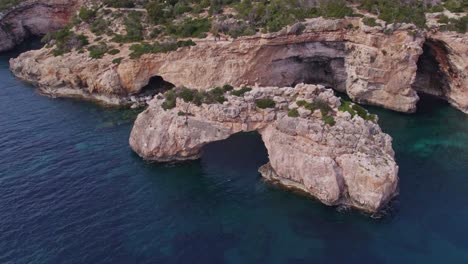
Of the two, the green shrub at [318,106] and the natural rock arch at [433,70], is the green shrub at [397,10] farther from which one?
the green shrub at [318,106]

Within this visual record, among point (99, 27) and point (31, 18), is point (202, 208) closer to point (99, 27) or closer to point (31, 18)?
point (99, 27)

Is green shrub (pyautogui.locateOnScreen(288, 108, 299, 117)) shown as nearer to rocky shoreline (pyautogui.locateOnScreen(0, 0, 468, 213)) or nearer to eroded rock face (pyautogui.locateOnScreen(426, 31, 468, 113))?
rocky shoreline (pyautogui.locateOnScreen(0, 0, 468, 213))

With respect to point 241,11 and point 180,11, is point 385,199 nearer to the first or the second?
point 241,11

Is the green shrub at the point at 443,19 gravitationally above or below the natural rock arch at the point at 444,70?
above

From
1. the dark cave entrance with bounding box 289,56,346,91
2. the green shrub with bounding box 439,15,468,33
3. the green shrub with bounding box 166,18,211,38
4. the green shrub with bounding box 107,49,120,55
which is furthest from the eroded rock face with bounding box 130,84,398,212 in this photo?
→ the green shrub with bounding box 439,15,468,33

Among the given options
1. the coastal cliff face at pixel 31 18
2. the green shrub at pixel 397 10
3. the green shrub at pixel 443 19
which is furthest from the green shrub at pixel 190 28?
the coastal cliff face at pixel 31 18

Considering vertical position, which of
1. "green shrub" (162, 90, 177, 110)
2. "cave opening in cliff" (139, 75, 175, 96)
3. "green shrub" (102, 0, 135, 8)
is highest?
"green shrub" (102, 0, 135, 8)
